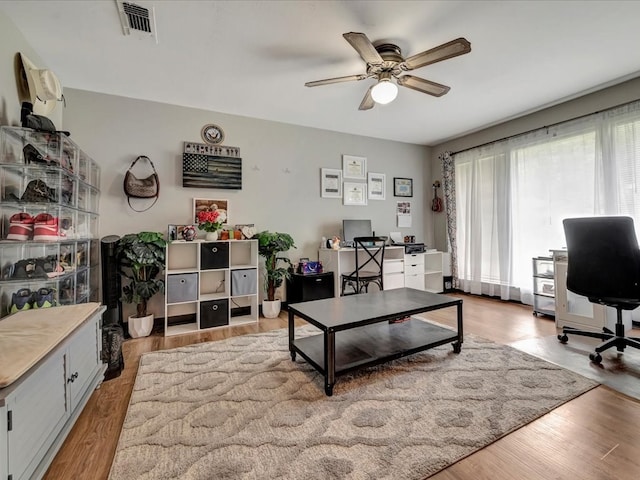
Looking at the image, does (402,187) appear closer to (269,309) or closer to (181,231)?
(269,309)

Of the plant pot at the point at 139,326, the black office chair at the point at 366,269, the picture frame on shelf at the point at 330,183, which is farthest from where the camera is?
the picture frame on shelf at the point at 330,183

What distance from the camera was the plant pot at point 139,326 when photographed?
2819 millimetres

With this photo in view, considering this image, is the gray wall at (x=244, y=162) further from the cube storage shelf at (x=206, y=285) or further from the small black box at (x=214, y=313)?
the small black box at (x=214, y=313)

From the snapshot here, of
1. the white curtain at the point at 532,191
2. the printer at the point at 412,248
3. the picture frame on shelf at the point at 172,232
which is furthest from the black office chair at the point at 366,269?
the picture frame on shelf at the point at 172,232

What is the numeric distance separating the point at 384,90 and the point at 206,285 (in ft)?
9.11

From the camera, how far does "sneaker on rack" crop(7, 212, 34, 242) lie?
5.84ft

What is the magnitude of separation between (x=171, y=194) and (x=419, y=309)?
9.43ft

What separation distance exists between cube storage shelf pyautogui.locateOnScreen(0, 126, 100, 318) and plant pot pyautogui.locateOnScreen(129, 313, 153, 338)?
22.8 inches

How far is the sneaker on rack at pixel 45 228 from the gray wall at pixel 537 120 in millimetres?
4922

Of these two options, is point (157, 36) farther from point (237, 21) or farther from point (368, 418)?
point (368, 418)

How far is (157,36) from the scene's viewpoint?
83.1 inches

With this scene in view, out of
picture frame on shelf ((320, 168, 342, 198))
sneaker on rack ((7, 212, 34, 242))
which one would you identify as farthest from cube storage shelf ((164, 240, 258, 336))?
picture frame on shelf ((320, 168, 342, 198))

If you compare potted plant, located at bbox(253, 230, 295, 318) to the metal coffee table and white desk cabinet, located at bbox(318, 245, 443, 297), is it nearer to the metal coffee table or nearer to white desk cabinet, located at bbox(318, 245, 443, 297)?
white desk cabinet, located at bbox(318, 245, 443, 297)

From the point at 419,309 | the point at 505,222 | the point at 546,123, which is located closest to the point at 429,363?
the point at 419,309
